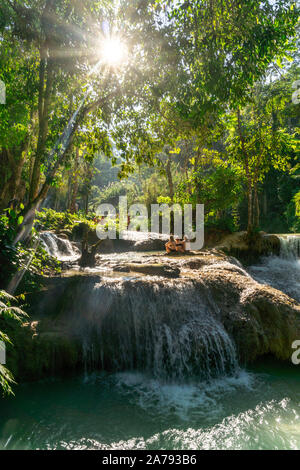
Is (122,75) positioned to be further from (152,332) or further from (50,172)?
A: (152,332)

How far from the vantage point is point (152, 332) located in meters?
5.83

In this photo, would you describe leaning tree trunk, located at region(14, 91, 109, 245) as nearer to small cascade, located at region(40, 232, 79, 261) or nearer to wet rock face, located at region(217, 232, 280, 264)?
small cascade, located at region(40, 232, 79, 261)

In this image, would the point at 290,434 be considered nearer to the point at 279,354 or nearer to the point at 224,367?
the point at 224,367

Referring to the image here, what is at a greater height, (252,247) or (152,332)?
(252,247)

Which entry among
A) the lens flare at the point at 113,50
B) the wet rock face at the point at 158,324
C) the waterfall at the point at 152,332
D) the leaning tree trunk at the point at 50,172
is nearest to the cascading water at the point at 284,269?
the wet rock face at the point at 158,324

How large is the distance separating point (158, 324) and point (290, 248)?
11403mm

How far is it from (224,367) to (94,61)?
6.83m

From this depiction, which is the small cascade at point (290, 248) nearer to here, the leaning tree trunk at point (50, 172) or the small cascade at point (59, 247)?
the small cascade at point (59, 247)

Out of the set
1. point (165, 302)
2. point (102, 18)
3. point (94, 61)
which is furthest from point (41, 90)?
point (165, 302)

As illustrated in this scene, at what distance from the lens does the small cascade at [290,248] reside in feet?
47.5

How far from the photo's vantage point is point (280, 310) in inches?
248

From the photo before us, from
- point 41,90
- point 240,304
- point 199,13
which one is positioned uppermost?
point 199,13

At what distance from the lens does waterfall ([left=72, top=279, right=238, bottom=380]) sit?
554cm

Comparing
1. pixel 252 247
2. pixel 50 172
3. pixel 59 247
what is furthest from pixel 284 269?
pixel 50 172
